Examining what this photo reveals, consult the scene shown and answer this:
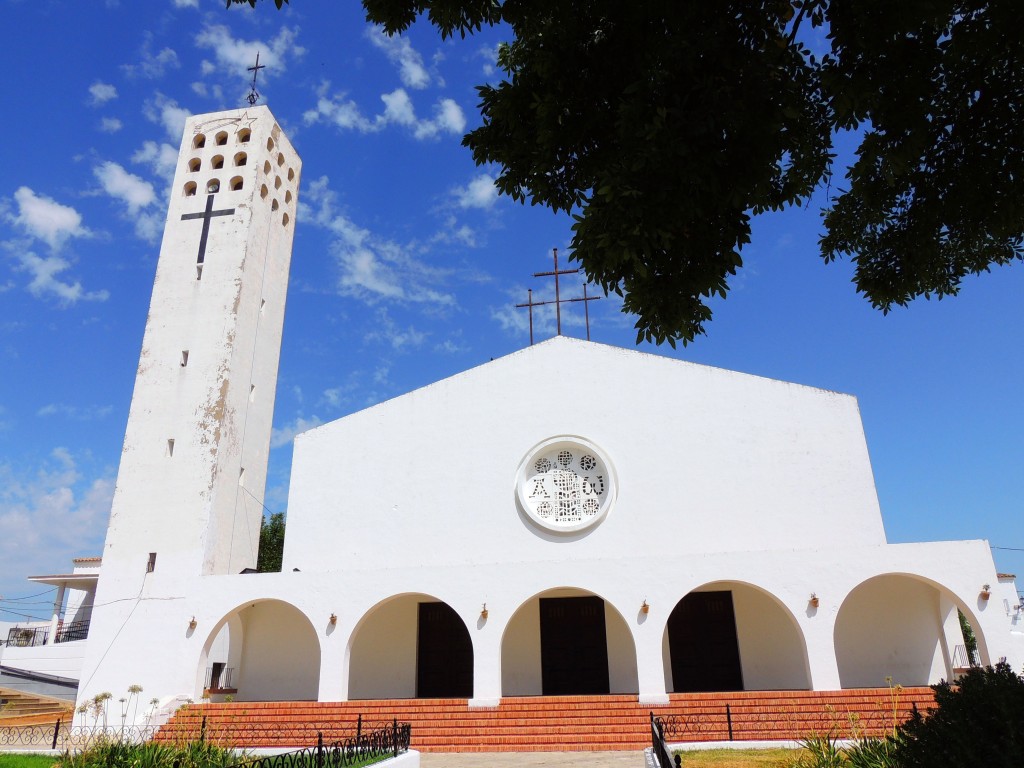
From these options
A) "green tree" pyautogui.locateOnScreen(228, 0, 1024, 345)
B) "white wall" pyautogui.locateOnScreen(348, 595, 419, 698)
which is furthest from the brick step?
"green tree" pyautogui.locateOnScreen(228, 0, 1024, 345)

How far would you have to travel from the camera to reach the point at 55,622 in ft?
81.6

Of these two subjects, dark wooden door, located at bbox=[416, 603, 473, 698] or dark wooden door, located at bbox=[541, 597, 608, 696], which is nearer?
dark wooden door, located at bbox=[541, 597, 608, 696]

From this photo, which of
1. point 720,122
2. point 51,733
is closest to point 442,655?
point 51,733

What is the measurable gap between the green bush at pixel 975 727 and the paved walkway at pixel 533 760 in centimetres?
513

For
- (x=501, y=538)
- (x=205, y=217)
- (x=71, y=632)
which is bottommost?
(x=71, y=632)

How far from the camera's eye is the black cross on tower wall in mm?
17562

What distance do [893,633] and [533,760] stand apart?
7944mm

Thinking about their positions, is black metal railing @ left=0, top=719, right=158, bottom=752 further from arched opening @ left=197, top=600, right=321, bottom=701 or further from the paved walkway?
the paved walkway

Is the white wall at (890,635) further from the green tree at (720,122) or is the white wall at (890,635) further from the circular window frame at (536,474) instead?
the green tree at (720,122)

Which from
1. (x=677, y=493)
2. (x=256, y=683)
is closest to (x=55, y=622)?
(x=256, y=683)

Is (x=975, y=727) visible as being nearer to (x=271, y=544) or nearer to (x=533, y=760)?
(x=533, y=760)

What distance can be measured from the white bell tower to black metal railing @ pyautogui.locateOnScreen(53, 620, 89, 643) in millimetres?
11709

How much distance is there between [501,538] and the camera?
49.4 ft

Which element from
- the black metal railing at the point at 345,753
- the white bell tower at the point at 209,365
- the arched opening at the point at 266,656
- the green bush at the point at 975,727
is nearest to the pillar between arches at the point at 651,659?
the black metal railing at the point at 345,753
